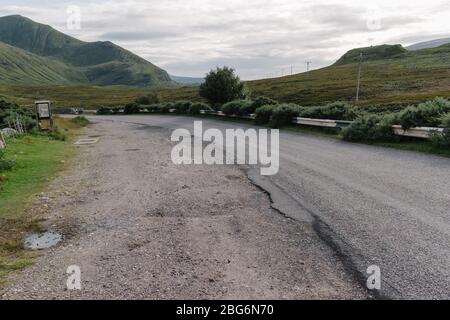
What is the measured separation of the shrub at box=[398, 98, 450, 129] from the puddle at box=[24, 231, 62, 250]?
1283 centimetres

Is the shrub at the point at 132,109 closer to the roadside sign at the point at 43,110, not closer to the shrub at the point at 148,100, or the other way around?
the shrub at the point at 148,100

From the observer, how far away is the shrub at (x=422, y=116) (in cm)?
1506

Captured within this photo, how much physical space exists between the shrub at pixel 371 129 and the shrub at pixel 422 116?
1.80 feet

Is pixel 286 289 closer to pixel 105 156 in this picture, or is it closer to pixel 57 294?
pixel 57 294

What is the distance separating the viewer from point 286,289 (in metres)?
4.32

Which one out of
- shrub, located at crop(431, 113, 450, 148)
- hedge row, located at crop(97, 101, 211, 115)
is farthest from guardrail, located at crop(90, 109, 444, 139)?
hedge row, located at crop(97, 101, 211, 115)

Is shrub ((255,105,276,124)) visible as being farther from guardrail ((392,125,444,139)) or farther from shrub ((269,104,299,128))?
guardrail ((392,125,444,139))

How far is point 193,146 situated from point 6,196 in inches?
328

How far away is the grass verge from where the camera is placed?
577 cm

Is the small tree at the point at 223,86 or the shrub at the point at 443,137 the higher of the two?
the small tree at the point at 223,86

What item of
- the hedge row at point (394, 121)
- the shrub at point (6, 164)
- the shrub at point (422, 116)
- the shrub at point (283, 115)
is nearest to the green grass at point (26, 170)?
the shrub at point (6, 164)

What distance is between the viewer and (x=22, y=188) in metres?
10.0

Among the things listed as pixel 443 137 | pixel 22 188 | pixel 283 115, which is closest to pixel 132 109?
pixel 283 115
